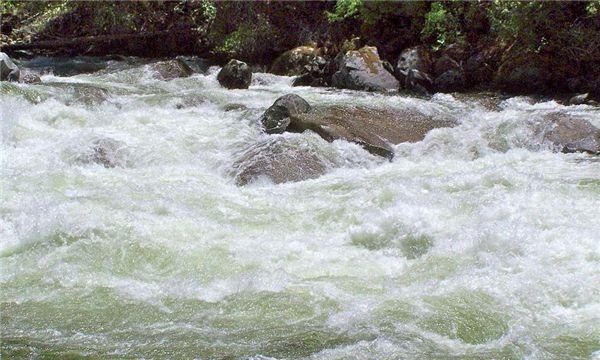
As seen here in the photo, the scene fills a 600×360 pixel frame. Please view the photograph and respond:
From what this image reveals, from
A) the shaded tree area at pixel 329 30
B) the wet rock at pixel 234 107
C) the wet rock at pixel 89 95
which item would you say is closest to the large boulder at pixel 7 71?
the wet rock at pixel 89 95

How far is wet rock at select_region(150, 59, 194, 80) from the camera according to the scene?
12867 millimetres

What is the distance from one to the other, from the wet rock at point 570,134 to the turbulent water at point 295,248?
0.56 ft

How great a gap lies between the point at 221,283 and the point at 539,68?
8.26 meters

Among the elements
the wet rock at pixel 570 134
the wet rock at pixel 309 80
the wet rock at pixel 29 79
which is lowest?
the wet rock at pixel 309 80

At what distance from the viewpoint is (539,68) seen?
36.0 feet

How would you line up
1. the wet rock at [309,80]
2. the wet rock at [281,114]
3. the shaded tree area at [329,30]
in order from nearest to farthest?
the wet rock at [281,114]
the shaded tree area at [329,30]
the wet rock at [309,80]

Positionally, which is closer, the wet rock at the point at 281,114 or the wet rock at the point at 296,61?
the wet rock at the point at 281,114

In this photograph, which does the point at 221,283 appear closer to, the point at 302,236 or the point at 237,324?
the point at 237,324

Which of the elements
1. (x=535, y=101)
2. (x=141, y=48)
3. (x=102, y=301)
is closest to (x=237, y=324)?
(x=102, y=301)

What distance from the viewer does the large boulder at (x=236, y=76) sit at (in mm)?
12070

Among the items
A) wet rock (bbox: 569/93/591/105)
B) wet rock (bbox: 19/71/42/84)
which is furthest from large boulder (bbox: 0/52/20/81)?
wet rock (bbox: 569/93/591/105)

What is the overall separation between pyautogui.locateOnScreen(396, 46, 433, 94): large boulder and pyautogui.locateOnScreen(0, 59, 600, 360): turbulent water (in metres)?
2.62

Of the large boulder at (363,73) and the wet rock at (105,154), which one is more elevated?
the large boulder at (363,73)

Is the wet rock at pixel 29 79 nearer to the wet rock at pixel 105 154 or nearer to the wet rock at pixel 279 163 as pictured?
the wet rock at pixel 105 154
